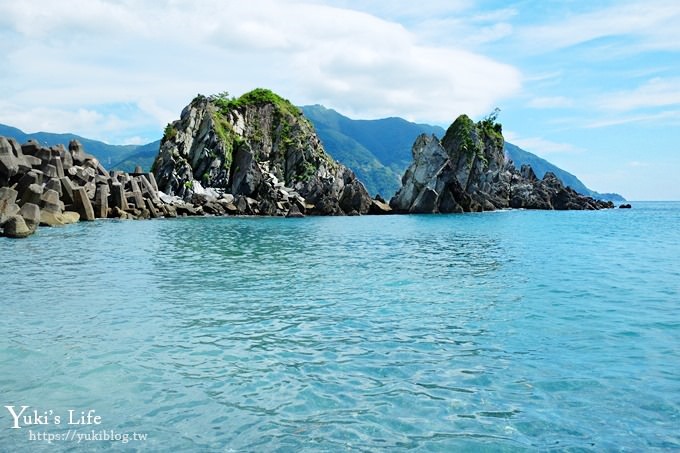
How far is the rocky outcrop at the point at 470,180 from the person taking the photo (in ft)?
336

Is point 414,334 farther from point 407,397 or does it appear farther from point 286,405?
point 286,405

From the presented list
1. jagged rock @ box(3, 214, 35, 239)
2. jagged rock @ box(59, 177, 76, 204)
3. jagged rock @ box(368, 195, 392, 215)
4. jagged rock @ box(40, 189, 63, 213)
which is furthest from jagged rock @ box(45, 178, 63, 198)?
jagged rock @ box(368, 195, 392, 215)

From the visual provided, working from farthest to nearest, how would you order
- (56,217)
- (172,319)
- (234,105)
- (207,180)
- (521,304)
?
(234,105) < (207,180) < (56,217) < (521,304) < (172,319)

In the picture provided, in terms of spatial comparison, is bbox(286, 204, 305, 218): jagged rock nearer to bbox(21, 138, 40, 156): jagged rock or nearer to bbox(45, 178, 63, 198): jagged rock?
bbox(21, 138, 40, 156): jagged rock

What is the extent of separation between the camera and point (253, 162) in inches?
3748

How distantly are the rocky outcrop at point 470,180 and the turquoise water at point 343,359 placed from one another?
81.1 metres

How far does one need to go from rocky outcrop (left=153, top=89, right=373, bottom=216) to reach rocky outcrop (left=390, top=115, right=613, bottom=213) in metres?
11.5

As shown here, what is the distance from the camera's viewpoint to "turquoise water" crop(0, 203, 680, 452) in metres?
7.10

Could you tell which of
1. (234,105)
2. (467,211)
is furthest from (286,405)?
(234,105)

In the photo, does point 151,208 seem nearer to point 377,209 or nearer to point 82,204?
point 82,204

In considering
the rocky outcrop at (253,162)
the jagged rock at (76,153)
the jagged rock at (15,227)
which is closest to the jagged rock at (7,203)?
the jagged rock at (15,227)

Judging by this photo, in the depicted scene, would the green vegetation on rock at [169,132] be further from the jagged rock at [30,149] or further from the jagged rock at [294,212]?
the jagged rock at [30,149]

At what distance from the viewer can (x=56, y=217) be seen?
46.1 m

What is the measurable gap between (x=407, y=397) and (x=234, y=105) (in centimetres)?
11158
